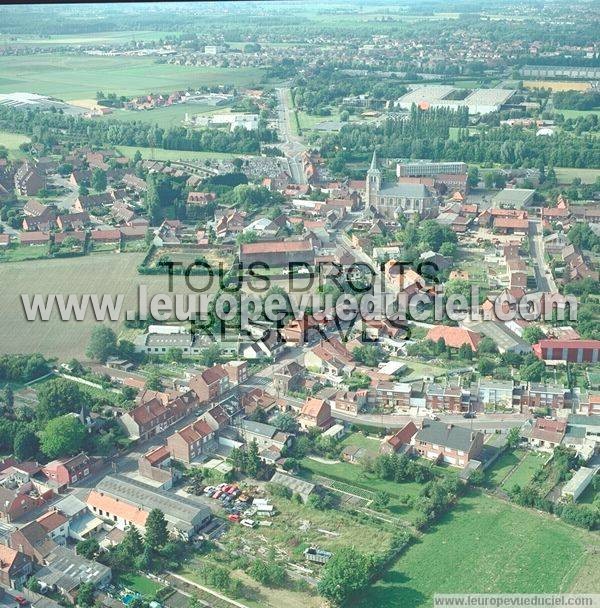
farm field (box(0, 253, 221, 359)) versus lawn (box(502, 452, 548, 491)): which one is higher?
farm field (box(0, 253, 221, 359))

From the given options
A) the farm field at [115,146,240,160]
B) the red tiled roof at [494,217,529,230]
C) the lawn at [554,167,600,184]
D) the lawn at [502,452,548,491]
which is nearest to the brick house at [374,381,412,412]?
the lawn at [502,452,548,491]

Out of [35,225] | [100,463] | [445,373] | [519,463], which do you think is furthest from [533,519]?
[35,225]

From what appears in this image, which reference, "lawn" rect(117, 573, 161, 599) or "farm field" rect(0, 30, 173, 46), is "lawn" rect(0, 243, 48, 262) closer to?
"lawn" rect(117, 573, 161, 599)

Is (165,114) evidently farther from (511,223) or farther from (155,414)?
(155,414)

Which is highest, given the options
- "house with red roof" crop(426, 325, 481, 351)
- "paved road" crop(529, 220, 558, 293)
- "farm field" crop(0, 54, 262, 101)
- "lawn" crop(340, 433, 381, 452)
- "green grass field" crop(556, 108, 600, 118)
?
"farm field" crop(0, 54, 262, 101)

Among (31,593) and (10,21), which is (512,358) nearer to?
(31,593)

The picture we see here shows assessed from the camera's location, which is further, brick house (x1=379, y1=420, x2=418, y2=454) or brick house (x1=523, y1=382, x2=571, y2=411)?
brick house (x1=523, y1=382, x2=571, y2=411)
